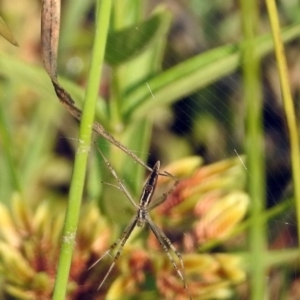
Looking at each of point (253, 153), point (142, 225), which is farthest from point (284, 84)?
point (142, 225)

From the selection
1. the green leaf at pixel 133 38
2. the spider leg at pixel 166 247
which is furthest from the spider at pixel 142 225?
the green leaf at pixel 133 38

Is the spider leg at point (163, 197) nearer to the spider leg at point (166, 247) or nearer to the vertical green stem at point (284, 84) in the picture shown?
the spider leg at point (166, 247)

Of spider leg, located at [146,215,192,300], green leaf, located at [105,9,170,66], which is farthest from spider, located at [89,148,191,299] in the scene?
green leaf, located at [105,9,170,66]

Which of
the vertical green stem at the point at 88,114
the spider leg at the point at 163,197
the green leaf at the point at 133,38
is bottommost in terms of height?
the vertical green stem at the point at 88,114

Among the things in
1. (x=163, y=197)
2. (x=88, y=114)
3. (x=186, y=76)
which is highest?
(x=186, y=76)

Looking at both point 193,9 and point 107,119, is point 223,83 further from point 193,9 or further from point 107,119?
point 107,119

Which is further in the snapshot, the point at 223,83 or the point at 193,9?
the point at 193,9

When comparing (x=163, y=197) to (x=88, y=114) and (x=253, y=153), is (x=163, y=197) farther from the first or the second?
(x=88, y=114)

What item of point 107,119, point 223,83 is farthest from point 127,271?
point 223,83
